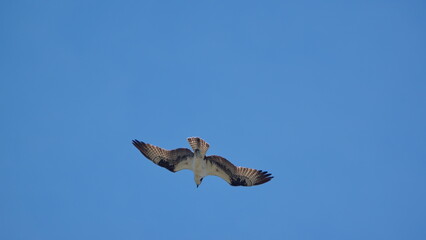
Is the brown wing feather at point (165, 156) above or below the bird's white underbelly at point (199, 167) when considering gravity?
above

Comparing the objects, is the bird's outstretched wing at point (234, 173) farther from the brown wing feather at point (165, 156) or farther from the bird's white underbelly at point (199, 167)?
the brown wing feather at point (165, 156)

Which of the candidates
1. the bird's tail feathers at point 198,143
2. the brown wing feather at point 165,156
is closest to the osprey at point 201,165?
the brown wing feather at point 165,156

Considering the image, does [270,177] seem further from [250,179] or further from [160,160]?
[160,160]

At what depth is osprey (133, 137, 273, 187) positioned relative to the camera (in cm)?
1689

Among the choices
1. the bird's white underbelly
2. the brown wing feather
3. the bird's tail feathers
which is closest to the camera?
the bird's tail feathers

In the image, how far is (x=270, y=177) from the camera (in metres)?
16.8

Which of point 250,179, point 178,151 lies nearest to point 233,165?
point 250,179

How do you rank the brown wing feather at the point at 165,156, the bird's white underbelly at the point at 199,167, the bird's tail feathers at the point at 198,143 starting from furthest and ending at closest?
the brown wing feather at the point at 165,156 < the bird's white underbelly at the point at 199,167 < the bird's tail feathers at the point at 198,143

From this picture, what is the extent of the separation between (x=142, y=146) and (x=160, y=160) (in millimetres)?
740

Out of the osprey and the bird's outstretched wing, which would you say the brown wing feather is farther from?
the bird's outstretched wing

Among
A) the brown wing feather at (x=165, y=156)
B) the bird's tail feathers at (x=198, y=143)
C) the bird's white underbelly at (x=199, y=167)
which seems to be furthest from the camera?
the brown wing feather at (x=165, y=156)

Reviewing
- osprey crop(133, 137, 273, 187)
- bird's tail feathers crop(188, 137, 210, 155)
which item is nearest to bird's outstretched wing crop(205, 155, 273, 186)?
osprey crop(133, 137, 273, 187)

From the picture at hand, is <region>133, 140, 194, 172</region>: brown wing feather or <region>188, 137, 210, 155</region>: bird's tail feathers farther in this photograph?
<region>133, 140, 194, 172</region>: brown wing feather

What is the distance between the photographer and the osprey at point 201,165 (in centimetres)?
1689
